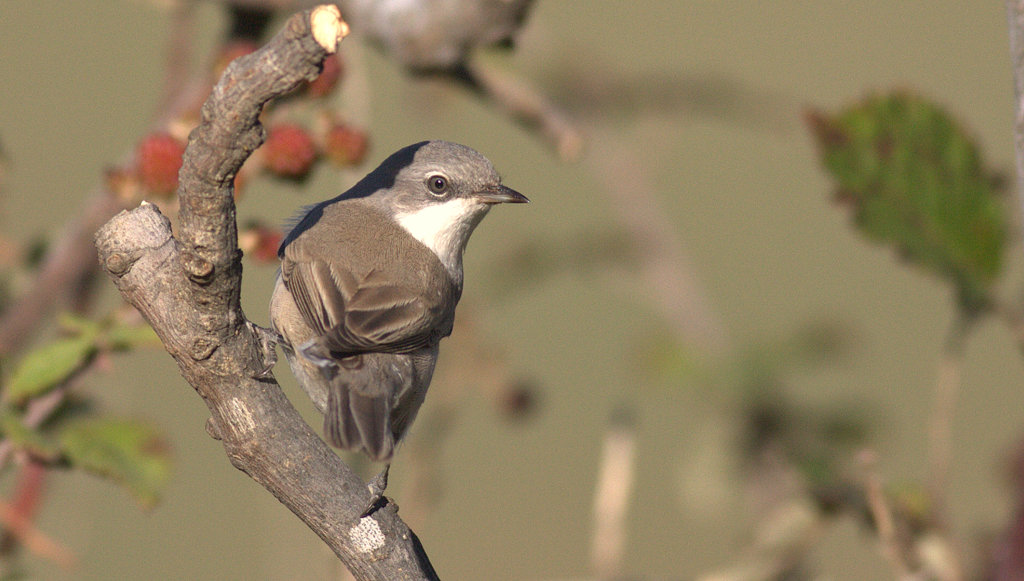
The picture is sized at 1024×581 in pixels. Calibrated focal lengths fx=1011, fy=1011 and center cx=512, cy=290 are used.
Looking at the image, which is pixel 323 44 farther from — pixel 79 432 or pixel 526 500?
pixel 526 500

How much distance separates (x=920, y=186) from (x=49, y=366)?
312 centimetres

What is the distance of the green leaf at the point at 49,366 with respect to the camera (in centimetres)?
309

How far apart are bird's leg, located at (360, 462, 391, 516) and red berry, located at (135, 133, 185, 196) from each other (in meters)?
1.12

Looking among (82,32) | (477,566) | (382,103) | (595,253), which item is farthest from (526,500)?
(82,32)

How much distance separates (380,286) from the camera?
3.36m

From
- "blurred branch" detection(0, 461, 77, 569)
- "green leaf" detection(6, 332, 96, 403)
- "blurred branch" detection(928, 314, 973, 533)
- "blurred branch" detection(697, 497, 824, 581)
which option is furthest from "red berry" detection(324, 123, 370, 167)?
"blurred branch" detection(928, 314, 973, 533)

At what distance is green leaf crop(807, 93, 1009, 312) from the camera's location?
3.78 m

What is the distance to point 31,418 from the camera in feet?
10.8

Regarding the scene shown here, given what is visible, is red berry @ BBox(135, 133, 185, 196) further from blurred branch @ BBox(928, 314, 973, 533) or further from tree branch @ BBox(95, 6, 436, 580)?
blurred branch @ BBox(928, 314, 973, 533)

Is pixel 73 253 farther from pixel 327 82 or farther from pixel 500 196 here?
pixel 500 196

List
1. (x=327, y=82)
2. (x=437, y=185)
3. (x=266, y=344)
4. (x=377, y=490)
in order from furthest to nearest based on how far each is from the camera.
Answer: (x=437, y=185) → (x=327, y=82) → (x=266, y=344) → (x=377, y=490)

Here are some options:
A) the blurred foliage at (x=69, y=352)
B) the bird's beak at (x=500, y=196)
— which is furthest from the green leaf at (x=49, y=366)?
the bird's beak at (x=500, y=196)


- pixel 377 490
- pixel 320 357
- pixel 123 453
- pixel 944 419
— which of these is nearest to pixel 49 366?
pixel 123 453

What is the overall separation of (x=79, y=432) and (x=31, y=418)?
17 cm
